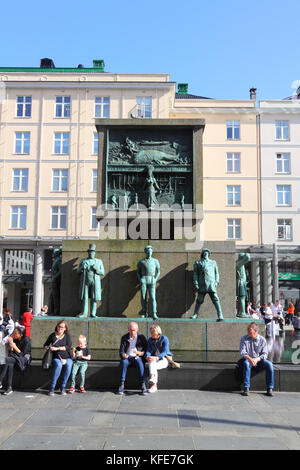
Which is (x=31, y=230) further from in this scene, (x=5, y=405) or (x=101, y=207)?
(x=5, y=405)

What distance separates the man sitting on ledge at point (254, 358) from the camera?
7977mm

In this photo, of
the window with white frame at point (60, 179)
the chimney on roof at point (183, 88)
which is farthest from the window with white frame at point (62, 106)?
the chimney on roof at point (183, 88)

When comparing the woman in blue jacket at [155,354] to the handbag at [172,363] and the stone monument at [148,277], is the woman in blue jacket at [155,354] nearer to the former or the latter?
the handbag at [172,363]

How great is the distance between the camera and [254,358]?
8.16 metres

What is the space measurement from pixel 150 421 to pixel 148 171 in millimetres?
8025

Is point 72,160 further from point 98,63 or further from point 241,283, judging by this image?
point 241,283

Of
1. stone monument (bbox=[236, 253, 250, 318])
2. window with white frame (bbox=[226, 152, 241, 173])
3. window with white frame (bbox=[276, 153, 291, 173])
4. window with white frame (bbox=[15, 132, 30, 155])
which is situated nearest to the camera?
stone monument (bbox=[236, 253, 250, 318])

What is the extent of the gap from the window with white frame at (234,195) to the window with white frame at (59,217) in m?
14.1

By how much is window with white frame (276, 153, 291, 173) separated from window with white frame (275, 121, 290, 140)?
1548 mm

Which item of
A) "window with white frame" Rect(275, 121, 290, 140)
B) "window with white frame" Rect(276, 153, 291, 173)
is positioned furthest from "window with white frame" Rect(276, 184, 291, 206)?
"window with white frame" Rect(275, 121, 290, 140)

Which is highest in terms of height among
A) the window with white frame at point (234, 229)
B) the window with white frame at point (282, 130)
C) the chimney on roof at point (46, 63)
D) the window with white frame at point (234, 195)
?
the chimney on roof at point (46, 63)

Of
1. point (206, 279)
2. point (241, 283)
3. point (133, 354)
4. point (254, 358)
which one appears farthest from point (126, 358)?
point (241, 283)

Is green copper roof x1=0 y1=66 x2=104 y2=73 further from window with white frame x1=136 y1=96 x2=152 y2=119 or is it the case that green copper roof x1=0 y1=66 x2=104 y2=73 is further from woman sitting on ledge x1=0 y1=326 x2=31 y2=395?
woman sitting on ledge x1=0 y1=326 x2=31 y2=395

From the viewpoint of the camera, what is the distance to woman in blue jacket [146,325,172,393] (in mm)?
8141
